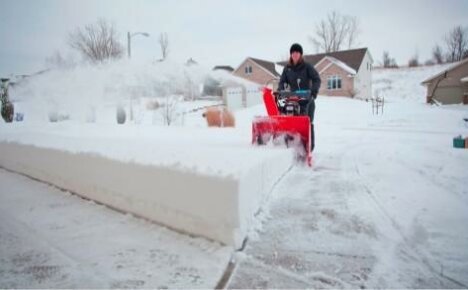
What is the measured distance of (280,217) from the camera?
3828 millimetres

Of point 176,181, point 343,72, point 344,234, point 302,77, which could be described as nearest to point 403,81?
point 343,72

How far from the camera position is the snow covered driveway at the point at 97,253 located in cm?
273

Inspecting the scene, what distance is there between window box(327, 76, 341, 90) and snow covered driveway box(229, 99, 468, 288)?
36.2 metres

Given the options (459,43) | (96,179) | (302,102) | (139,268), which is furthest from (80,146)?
(459,43)

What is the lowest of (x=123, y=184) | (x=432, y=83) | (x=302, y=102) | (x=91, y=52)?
(x=123, y=184)

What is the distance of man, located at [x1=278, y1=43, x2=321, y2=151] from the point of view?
266 inches

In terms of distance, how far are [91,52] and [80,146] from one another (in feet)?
118

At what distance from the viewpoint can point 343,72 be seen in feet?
131

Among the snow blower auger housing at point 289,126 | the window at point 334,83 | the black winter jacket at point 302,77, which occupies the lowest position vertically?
the snow blower auger housing at point 289,126

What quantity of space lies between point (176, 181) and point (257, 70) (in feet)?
131

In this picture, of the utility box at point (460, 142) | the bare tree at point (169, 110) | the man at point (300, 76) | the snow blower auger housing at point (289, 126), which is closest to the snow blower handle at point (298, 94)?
the snow blower auger housing at point (289, 126)

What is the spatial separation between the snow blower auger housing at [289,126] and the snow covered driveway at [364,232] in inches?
21.5

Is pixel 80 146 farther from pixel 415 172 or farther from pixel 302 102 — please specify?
pixel 415 172

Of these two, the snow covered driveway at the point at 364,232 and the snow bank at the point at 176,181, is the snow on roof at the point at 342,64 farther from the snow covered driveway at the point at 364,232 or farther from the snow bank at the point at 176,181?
the snow bank at the point at 176,181
